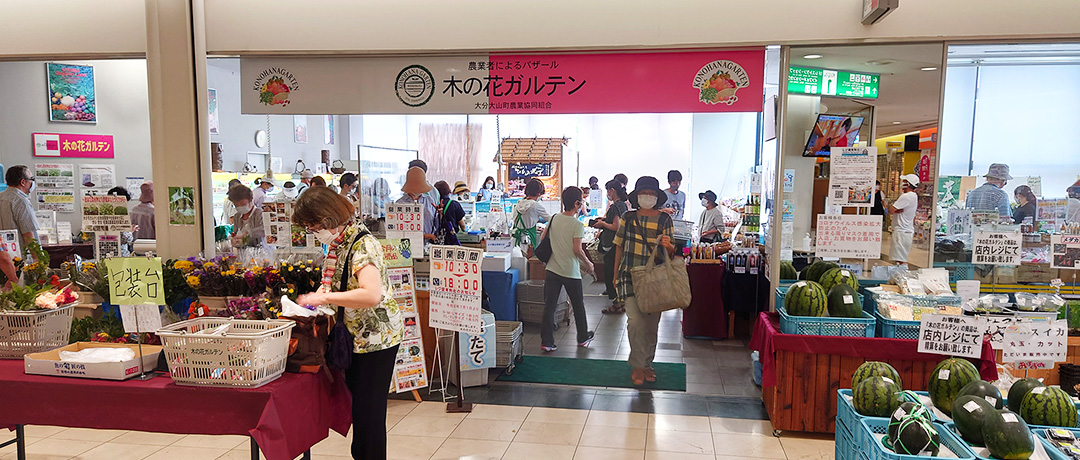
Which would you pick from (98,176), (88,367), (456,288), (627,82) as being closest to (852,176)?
(627,82)

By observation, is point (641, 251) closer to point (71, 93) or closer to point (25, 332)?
point (25, 332)

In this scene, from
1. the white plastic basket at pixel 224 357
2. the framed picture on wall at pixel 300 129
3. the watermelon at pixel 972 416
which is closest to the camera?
the watermelon at pixel 972 416

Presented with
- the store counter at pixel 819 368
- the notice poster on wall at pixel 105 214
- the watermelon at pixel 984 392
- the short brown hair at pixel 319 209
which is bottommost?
the store counter at pixel 819 368

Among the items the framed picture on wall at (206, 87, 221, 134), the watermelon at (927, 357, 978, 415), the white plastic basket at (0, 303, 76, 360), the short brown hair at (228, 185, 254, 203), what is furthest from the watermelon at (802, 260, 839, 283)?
the framed picture on wall at (206, 87, 221, 134)

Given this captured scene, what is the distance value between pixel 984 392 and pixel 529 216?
3201mm

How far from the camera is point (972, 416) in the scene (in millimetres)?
2531

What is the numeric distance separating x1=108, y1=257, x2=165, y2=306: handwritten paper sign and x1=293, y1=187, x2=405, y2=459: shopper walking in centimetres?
64

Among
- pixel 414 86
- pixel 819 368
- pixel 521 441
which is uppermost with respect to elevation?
pixel 414 86

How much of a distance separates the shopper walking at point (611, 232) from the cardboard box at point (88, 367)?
9.87 feet

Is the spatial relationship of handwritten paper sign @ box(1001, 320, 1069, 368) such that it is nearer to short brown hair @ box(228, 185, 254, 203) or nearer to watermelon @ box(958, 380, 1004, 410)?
watermelon @ box(958, 380, 1004, 410)

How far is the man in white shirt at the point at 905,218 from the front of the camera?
4.50m

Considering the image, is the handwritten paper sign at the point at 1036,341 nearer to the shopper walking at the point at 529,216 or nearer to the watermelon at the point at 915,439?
the watermelon at the point at 915,439

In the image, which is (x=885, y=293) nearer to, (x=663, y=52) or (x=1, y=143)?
(x=663, y=52)

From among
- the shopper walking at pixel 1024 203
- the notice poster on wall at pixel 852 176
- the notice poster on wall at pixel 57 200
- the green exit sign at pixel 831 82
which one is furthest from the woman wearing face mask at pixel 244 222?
the shopper walking at pixel 1024 203
